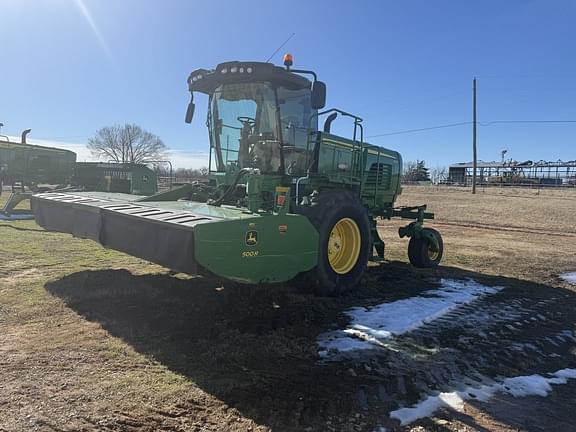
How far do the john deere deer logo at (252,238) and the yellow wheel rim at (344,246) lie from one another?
165 cm

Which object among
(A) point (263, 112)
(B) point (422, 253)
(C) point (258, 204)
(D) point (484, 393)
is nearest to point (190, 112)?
(A) point (263, 112)

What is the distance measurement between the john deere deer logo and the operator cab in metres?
1.56

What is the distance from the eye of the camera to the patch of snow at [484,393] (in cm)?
314

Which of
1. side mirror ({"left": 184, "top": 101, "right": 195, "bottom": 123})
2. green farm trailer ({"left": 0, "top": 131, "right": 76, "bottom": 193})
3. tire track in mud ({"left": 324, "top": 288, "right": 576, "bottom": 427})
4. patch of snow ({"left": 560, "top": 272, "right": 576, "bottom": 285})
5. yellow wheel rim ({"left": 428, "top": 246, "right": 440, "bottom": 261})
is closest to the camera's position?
tire track in mud ({"left": 324, "top": 288, "right": 576, "bottom": 427})

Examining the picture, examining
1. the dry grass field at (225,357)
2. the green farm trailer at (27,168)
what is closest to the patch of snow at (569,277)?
the dry grass field at (225,357)

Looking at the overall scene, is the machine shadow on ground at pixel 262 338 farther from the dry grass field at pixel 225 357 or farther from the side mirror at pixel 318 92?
the side mirror at pixel 318 92

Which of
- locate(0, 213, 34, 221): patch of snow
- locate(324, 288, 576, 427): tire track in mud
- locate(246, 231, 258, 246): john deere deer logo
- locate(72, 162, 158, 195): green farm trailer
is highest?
locate(72, 162, 158, 195): green farm trailer

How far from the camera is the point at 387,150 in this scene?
8953 mm

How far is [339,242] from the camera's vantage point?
20.0 feet

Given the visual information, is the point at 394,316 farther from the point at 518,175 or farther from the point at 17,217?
the point at 518,175

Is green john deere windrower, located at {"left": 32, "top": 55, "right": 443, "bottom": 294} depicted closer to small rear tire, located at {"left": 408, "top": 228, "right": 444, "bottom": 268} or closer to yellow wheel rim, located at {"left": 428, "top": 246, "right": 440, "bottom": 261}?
small rear tire, located at {"left": 408, "top": 228, "right": 444, "bottom": 268}

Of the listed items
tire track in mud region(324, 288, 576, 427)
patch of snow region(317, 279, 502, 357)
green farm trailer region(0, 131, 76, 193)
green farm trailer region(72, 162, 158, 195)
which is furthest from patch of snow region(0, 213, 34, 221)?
tire track in mud region(324, 288, 576, 427)

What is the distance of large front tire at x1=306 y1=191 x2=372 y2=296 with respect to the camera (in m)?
5.35

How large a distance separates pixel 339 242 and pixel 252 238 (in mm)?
1952
